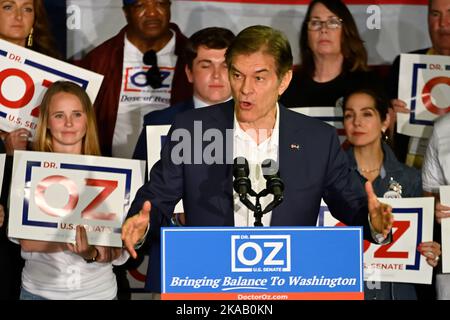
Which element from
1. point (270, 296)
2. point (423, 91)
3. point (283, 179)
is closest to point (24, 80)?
point (283, 179)

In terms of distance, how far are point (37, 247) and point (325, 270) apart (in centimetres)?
193

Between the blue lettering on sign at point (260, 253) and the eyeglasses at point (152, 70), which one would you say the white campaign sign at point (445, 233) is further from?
the eyeglasses at point (152, 70)

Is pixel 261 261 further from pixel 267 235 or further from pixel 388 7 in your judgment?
pixel 388 7

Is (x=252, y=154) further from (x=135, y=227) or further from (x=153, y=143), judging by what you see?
(x=153, y=143)

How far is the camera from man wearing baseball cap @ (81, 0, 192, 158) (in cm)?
587

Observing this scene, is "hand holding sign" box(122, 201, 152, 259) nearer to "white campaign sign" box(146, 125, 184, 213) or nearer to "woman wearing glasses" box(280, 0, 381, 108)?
"white campaign sign" box(146, 125, 184, 213)

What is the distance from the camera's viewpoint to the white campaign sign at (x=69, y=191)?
4906 mm

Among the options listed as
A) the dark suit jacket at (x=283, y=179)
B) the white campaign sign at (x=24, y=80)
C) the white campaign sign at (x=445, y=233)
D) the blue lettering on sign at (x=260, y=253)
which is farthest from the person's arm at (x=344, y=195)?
the white campaign sign at (x=24, y=80)

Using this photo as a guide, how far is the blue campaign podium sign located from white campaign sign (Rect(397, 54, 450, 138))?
2.26 meters

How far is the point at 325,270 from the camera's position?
3422 mm

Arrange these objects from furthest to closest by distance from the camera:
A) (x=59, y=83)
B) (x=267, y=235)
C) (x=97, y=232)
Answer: (x=59, y=83)
(x=97, y=232)
(x=267, y=235)

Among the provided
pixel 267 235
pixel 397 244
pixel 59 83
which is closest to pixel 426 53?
pixel 397 244

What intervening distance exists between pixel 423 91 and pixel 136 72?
1.61m
